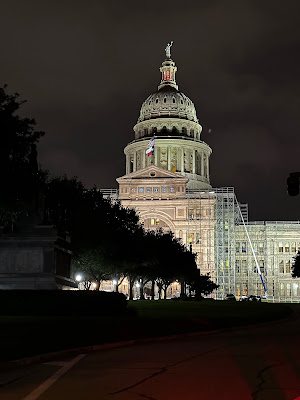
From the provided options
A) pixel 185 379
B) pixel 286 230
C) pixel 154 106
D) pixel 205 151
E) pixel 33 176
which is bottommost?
pixel 185 379

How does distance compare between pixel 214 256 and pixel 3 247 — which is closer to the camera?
pixel 3 247

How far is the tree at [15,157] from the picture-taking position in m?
32.8

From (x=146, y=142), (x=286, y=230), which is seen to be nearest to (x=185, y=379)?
(x=286, y=230)

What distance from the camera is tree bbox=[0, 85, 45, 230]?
32.8 metres

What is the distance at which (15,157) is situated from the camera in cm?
3441

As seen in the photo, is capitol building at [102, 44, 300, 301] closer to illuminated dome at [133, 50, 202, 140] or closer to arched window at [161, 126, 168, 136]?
arched window at [161, 126, 168, 136]

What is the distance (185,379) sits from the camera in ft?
47.3

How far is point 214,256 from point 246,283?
51.2 ft

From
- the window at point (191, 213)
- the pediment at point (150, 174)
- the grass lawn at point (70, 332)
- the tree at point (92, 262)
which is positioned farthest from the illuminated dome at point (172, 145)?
the grass lawn at point (70, 332)

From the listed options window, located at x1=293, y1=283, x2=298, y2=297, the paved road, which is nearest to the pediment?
window, located at x1=293, y1=283, x2=298, y2=297

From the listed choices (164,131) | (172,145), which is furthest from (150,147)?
(164,131)

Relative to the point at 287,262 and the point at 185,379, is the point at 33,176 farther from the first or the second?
the point at 287,262

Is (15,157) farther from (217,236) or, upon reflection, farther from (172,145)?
(172,145)

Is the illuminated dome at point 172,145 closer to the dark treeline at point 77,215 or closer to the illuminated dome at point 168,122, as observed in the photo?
the illuminated dome at point 168,122
